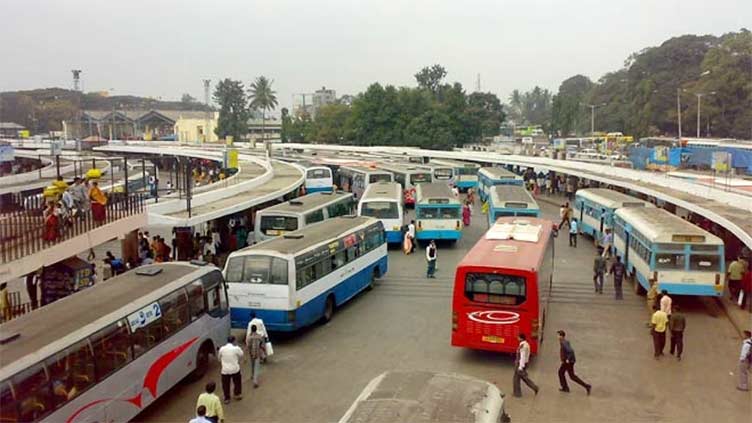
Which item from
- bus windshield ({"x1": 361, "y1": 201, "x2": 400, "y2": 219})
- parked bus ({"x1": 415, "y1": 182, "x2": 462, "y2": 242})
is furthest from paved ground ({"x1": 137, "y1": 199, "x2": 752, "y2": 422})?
parked bus ({"x1": 415, "y1": 182, "x2": 462, "y2": 242})

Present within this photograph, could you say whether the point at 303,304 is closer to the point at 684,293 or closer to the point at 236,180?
the point at 684,293

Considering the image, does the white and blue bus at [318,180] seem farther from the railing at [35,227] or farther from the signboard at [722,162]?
the railing at [35,227]

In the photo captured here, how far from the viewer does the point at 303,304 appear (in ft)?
49.9

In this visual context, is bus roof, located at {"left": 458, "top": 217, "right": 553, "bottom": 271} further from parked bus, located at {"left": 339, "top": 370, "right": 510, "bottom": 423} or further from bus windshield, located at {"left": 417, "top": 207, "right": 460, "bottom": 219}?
bus windshield, located at {"left": 417, "top": 207, "right": 460, "bottom": 219}

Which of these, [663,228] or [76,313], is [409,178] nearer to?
[663,228]

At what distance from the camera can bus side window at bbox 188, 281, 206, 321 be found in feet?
41.1

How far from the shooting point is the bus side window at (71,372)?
8.93 meters

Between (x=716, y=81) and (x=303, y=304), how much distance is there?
65.4 m

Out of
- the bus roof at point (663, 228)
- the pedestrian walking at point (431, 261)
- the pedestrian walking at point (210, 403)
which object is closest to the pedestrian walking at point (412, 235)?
the pedestrian walking at point (431, 261)

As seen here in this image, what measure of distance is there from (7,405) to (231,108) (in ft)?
344

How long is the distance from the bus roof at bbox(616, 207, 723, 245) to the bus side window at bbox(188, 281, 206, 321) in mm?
11273

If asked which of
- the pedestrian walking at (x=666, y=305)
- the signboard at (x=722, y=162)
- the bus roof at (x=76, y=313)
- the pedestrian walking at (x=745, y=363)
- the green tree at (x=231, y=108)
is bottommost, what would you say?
the pedestrian walking at (x=745, y=363)

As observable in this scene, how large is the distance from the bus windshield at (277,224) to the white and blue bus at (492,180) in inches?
539

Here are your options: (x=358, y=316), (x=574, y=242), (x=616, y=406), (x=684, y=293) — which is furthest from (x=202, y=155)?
A: (x=616, y=406)
